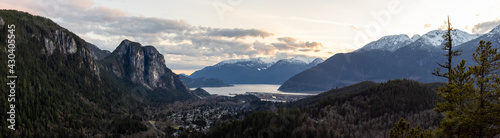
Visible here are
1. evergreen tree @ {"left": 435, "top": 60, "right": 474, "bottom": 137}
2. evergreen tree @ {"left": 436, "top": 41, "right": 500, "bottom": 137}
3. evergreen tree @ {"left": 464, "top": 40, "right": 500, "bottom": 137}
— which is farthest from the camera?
evergreen tree @ {"left": 435, "top": 60, "right": 474, "bottom": 137}

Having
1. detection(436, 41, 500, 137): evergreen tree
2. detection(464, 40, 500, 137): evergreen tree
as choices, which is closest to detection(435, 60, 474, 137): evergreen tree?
detection(436, 41, 500, 137): evergreen tree

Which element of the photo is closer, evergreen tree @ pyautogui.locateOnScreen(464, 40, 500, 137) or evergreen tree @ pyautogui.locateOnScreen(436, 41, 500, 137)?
evergreen tree @ pyautogui.locateOnScreen(464, 40, 500, 137)

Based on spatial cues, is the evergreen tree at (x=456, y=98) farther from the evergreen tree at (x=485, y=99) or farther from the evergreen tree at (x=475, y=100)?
the evergreen tree at (x=485, y=99)

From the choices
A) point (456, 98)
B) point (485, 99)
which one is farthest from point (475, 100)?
point (456, 98)

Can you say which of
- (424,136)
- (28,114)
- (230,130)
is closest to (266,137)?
(230,130)

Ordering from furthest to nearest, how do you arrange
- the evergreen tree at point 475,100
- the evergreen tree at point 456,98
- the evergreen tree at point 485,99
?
the evergreen tree at point 456,98 < the evergreen tree at point 475,100 < the evergreen tree at point 485,99

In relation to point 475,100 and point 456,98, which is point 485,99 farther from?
point 456,98

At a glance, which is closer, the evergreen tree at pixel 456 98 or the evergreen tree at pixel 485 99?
the evergreen tree at pixel 485 99

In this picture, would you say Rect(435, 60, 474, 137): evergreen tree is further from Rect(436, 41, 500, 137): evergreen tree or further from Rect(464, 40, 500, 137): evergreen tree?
Rect(464, 40, 500, 137): evergreen tree

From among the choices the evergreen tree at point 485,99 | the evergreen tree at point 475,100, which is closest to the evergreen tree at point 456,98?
the evergreen tree at point 475,100

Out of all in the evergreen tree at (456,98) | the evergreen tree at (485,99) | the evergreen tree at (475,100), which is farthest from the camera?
the evergreen tree at (456,98)

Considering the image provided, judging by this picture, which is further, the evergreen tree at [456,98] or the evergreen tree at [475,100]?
the evergreen tree at [456,98]
